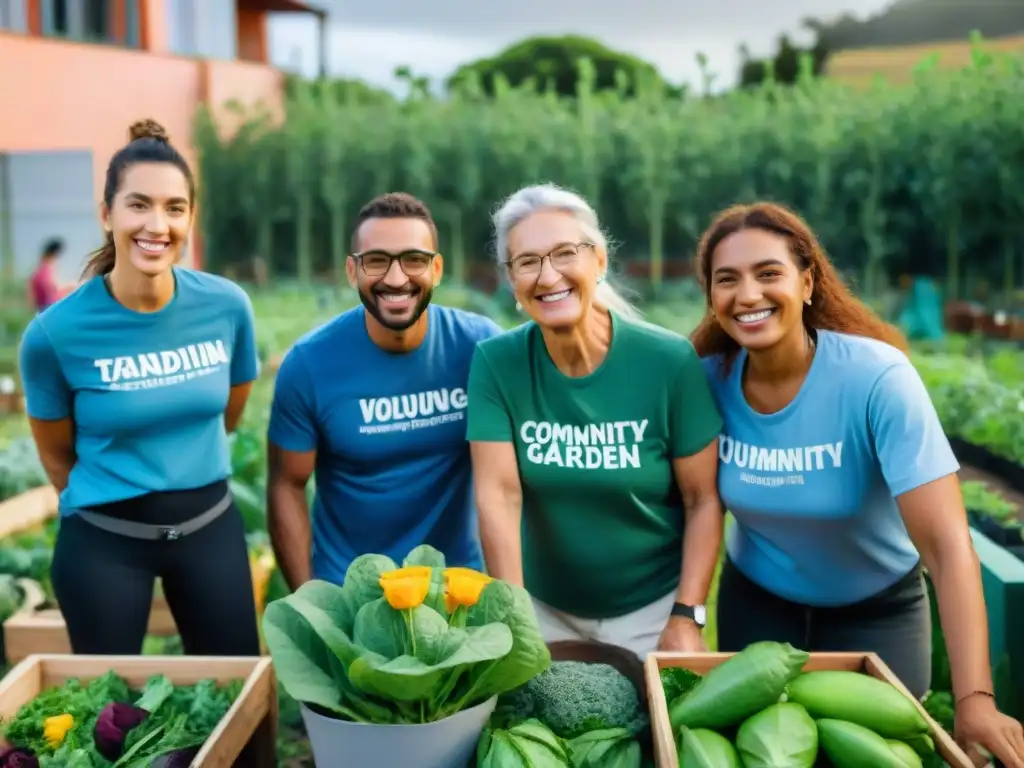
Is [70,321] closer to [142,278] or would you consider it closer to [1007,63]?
[142,278]

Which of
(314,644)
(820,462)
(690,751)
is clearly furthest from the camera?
(820,462)

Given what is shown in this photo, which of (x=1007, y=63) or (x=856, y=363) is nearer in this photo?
(x=856, y=363)

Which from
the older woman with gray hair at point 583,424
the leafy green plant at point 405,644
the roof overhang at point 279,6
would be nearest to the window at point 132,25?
the roof overhang at point 279,6

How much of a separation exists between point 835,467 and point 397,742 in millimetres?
1045

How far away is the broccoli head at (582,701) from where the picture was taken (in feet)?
5.69

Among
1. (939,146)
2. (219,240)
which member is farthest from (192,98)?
(939,146)

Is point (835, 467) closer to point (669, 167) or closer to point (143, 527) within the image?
point (143, 527)

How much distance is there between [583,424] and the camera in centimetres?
231

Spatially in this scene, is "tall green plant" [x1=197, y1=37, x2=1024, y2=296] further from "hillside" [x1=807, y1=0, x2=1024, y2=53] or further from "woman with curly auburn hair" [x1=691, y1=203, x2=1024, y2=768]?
"woman with curly auburn hair" [x1=691, y1=203, x2=1024, y2=768]

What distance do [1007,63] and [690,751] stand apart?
15.5m

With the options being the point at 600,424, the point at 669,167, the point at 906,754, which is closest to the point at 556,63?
the point at 669,167

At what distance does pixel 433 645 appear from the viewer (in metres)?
1.61

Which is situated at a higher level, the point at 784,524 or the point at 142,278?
the point at 142,278

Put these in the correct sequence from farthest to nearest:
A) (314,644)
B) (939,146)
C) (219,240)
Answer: (219,240)
(939,146)
(314,644)
